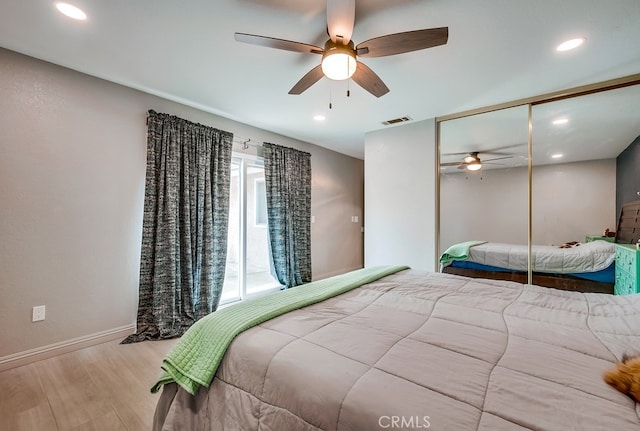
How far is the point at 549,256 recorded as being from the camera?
2.95 metres

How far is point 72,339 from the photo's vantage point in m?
2.42

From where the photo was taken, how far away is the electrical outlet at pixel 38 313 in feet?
7.39

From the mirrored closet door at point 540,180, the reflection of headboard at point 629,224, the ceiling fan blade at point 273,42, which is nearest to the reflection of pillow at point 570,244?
the mirrored closet door at point 540,180

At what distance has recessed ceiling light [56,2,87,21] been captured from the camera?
1690 mm

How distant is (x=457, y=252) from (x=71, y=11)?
4067 millimetres

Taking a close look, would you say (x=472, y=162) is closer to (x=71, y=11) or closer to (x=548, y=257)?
(x=548, y=257)

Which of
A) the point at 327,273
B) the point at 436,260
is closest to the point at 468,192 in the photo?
the point at 436,260

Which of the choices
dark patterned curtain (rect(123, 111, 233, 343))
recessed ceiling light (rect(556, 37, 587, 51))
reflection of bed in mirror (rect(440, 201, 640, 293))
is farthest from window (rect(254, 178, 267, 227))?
recessed ceiling light (rect(556, 37, 587, 51))

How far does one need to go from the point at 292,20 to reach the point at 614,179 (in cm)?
329

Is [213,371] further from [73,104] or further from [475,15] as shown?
[73,104]

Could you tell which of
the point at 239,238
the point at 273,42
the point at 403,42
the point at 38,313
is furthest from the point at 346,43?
the point at 38,313

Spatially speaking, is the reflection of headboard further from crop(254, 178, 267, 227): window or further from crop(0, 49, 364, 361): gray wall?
crop(0, 49, 364, 361): gray wall

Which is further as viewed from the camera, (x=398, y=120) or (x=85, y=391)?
(x=398, y=120)

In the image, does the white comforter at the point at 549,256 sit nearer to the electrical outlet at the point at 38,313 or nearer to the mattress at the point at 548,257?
the mattress at the point at 548,257
